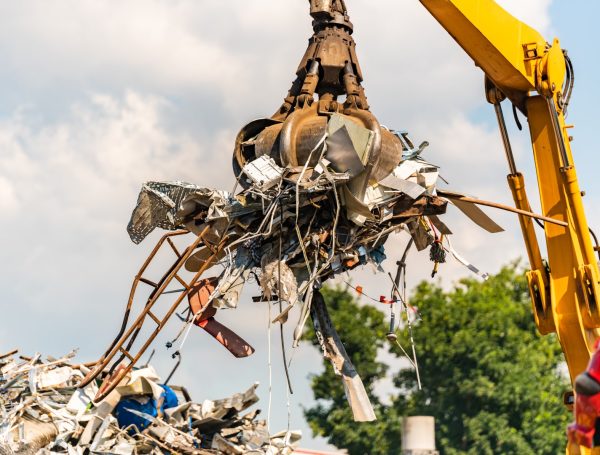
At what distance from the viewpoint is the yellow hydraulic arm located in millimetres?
10859

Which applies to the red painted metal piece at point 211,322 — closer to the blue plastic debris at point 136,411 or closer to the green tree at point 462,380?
the blue plastic debris at point 136,411

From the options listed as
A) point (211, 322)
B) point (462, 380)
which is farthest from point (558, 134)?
point (462, 380)

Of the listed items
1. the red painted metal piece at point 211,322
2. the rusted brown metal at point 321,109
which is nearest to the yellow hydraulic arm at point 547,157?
the rusted brown metal at point 321,109

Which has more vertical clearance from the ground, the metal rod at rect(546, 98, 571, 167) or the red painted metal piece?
the metal rod at rect(546, 98, 571, 167)

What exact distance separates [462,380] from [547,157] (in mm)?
26896

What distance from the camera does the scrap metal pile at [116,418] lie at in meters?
12.2

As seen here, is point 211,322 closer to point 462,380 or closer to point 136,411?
point 136,411

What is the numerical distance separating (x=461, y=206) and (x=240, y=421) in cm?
402

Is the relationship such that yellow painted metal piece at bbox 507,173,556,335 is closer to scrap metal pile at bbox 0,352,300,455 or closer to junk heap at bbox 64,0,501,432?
junk heap at bbox 64,0,501,432

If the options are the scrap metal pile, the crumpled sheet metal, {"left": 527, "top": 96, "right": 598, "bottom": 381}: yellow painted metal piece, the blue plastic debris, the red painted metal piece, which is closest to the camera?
the crumpled sheet metal

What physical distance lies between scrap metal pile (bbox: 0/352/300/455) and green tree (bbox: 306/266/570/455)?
927 inches

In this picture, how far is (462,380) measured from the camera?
37312 millimetres

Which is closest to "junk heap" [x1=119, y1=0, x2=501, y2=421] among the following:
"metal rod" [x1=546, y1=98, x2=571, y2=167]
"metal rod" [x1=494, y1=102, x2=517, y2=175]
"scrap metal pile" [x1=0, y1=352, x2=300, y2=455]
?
"metal rod" [x1=494, y1=102, x2=517, y2=175]

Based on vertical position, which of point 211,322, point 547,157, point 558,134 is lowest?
point 211,322
